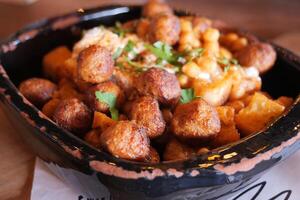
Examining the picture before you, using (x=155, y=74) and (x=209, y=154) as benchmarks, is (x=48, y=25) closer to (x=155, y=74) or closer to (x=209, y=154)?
(x=155, y=74)

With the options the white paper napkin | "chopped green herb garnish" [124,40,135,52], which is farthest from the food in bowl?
the white paper napkin

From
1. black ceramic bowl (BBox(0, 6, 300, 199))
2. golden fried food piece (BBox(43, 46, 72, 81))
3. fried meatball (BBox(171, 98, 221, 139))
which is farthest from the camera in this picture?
golden fried food piece (BBox(43, 46, 72, 81))

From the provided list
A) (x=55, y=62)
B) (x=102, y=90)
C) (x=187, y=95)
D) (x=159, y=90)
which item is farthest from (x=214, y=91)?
(x=55, y=62)

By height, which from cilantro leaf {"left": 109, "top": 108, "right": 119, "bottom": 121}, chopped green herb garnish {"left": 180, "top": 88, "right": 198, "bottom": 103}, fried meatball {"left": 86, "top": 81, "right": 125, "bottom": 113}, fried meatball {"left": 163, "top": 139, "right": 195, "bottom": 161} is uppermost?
fried meatball {"left": 86, "top": 81, "right": 125, "bottom": 113}

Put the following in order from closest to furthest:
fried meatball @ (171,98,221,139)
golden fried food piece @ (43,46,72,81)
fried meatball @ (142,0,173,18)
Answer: fried meatball @ (171,98,221,139), golden fried food piece @ (43,46,72,81), fried meatball @ (142,0,173,18)

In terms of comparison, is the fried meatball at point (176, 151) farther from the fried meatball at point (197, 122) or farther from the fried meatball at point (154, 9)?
the fried meatball at point (154, 9)

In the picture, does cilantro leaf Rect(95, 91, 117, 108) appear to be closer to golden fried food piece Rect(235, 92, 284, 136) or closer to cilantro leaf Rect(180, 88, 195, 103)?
cilantro leaf Rect(180, 88, 195, 103)

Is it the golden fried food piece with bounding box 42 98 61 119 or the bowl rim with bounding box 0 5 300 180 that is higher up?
the bowl rim with bounding box 0 5 300 180
